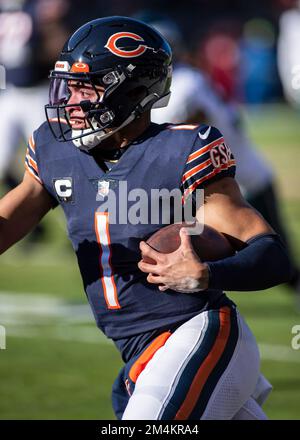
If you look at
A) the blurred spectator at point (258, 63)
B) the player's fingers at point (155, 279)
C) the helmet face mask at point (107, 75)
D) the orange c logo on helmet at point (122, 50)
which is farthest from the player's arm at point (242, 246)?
the blurred spectator at point (258, 63)

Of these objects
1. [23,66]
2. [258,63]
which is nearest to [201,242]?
[23,66]

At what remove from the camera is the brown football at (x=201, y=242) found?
3395 mm

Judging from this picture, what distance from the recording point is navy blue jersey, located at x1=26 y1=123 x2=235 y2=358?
11.7ft

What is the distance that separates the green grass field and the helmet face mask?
1929 millimetres

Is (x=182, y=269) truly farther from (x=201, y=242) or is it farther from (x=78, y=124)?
(x=78, y=124)

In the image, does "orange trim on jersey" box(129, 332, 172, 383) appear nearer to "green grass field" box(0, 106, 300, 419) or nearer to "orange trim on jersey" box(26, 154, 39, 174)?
"orange trim on jersey" box(26, 154, 39, 174)

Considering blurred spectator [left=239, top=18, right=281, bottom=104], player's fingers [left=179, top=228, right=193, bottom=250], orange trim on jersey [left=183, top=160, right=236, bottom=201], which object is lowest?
blurred spectator [left=239, top=18, right=281, bottom=104]

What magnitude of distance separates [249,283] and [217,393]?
389 millimetres

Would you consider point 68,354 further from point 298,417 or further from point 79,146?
point 79,146

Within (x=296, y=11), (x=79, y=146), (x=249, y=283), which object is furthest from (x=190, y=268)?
(x=296, y=11)

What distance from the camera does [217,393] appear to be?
134 inches

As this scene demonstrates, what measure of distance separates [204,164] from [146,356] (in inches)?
27.5

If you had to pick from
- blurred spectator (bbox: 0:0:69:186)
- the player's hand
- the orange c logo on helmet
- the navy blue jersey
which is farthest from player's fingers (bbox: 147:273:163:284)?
blurred spectator (bbox: 0:0:69:186)

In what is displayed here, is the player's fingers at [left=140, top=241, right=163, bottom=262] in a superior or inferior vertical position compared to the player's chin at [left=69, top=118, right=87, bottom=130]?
inferior
